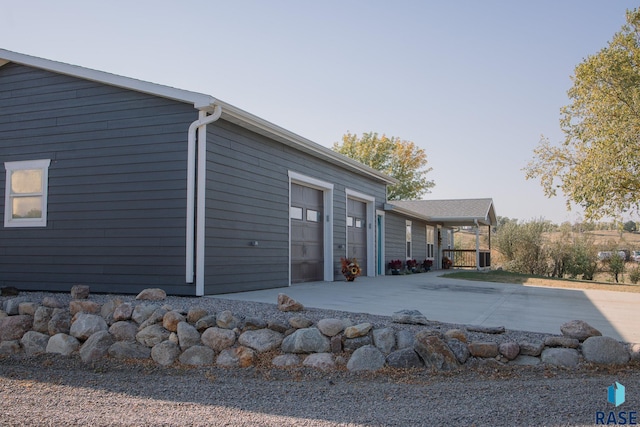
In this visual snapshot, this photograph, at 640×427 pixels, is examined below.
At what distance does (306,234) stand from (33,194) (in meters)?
5.59

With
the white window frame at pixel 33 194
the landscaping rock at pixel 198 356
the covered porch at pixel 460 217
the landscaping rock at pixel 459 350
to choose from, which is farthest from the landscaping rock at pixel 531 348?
the covered porch at pixel 460 217

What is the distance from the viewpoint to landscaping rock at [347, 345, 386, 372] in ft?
16.7

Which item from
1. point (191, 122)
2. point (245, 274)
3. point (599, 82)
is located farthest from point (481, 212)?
point (191, 122)

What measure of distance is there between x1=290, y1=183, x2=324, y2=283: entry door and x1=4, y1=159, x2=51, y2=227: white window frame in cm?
475

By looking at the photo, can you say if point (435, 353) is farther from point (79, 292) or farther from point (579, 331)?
point (79, 292)

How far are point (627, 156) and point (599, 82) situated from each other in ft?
8.94

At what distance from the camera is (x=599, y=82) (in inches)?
543

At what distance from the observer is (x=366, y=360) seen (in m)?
5.12

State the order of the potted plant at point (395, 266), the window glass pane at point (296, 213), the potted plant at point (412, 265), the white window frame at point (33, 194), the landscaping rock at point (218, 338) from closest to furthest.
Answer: the landscaping rock at point (218, 338) < the white window frame at point (33, 194) < the window glass pane at point (296, 213) < the potted plant at point (395, 266) < the potted plant at point (412, 265)

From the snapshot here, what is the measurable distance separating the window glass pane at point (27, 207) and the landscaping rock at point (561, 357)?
8.36 metres

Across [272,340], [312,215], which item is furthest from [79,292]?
[312,215]

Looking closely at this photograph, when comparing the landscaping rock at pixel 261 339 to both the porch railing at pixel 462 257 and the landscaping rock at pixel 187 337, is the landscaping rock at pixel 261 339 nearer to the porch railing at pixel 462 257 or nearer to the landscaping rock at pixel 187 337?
the landscaping rock at pixel 187 337

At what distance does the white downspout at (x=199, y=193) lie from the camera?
781 centimetres

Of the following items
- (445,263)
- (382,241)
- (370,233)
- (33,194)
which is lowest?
(445,263)
